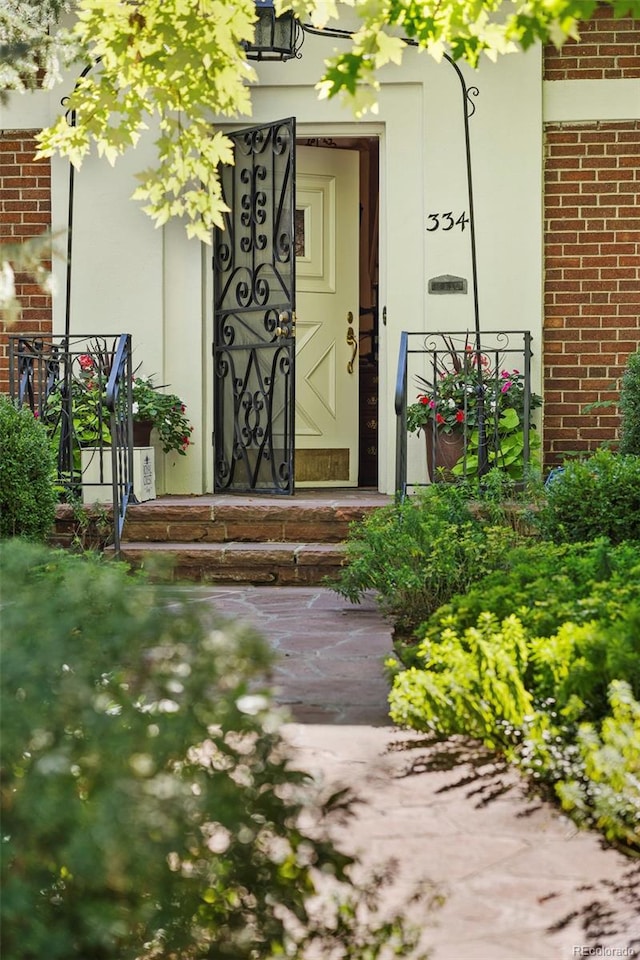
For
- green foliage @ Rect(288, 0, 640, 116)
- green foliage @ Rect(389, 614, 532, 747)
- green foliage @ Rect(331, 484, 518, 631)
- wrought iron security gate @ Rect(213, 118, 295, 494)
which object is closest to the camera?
green foliage @ Rect(288, 0, 640, 116)

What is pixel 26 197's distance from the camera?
26.7ft

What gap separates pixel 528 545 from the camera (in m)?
5.37

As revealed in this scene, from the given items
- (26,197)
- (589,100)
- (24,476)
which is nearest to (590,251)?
(589,100)

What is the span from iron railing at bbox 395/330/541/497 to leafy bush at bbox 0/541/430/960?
4869 millimetres

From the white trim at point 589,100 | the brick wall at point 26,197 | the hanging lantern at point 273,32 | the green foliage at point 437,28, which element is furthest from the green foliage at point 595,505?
the brick wall at point 26,197

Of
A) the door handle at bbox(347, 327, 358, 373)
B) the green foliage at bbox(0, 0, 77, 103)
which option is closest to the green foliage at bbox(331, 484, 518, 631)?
the green foliage at bbox(0, 0, 77, 103)

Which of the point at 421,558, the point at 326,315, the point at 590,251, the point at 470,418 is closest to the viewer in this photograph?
the point at 421,558

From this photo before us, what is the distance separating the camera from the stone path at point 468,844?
7.80 feet

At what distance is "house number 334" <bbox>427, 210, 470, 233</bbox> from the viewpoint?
25.6 ft

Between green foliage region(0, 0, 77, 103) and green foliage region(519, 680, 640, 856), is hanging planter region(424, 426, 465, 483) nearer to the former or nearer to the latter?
green foliage region(0, 0, 77, 103)

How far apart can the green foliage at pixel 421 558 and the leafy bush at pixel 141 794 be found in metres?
2.84

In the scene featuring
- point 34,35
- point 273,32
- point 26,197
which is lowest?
point 26,197

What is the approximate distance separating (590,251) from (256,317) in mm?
2226

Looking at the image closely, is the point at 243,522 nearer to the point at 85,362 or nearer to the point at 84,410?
the point at 84,410
